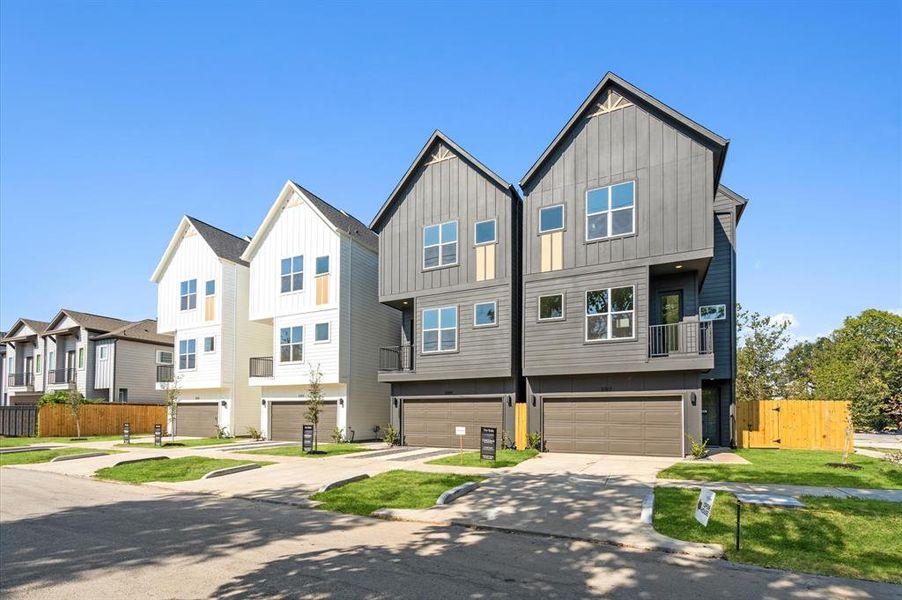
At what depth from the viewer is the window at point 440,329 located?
74.0ft

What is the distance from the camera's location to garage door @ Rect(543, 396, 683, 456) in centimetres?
1855

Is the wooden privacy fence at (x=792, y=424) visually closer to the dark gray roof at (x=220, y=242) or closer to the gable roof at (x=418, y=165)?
the gable roof at (x=418, y=165)

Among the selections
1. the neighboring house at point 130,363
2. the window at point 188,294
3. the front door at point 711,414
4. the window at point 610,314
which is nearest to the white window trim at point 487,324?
the window at point 610,314

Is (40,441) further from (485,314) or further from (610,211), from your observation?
(610,211)

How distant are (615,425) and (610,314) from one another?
3830 mm

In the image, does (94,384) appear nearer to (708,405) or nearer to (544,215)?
(544,215)

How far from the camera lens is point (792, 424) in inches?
833

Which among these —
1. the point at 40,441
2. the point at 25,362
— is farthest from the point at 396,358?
the point at 25,362

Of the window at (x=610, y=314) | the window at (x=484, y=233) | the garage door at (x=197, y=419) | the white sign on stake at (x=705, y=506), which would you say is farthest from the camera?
the garage door at (x=197, y=419)

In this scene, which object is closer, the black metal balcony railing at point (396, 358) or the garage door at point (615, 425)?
the garage door at point (615, 425)

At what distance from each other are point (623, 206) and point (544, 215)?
2.94m

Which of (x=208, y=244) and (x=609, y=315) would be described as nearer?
(x=609, y=315)

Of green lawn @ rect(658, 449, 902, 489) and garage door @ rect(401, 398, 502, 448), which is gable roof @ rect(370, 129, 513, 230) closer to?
garage door @ rect(401, 398, 502, 448)

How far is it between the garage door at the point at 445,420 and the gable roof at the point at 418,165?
8.21m
